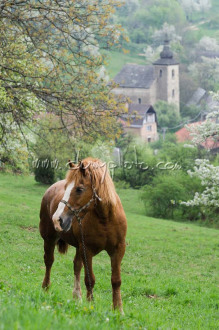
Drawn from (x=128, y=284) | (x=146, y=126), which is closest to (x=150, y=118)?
(x=146, y=126)

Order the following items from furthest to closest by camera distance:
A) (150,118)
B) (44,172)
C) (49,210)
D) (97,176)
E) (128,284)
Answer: (150,118) < (44,172) < (128,284) < (49,210) < (97,176)

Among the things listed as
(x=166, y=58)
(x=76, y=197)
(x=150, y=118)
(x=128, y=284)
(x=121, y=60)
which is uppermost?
(x=121, y=60)

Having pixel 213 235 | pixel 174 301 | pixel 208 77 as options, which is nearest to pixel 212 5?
pixel 208 77

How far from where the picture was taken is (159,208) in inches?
1489

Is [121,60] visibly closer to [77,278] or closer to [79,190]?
[77,278]

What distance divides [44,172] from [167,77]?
84.0 metres

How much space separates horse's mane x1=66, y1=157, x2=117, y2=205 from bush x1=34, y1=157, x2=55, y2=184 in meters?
32.5

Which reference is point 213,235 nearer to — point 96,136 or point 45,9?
point 96,136

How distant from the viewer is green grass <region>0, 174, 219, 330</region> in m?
5.25

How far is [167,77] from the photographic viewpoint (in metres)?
121

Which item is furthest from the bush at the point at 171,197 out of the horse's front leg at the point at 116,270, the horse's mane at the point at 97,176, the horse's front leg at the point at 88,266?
the horse's mane at the point at 97,176

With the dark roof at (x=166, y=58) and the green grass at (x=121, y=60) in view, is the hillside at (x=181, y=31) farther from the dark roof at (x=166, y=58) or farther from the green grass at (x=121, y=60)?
the dark roof at (x=166, y=58)

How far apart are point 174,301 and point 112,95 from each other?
25.5ft

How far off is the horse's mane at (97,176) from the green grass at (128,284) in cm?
149
